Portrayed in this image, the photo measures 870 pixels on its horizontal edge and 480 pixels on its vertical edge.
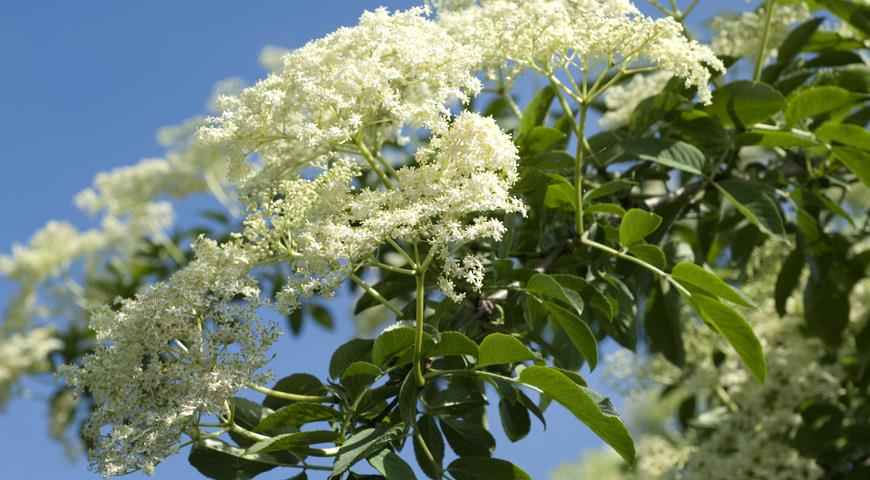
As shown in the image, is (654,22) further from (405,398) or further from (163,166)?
(163,166)

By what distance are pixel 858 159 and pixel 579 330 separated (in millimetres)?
969

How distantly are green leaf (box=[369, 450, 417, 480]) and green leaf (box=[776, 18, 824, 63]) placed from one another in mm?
1603

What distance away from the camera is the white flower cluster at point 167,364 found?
1.28 m

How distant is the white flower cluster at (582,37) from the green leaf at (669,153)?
0.22 m

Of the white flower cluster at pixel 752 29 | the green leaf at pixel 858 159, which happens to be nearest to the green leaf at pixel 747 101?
the green leaf at pixel 858 159

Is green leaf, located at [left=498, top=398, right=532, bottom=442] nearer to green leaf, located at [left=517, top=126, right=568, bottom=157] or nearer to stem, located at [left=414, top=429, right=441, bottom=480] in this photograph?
stem, located at [left=414, top=429, right=441, bottom=480]

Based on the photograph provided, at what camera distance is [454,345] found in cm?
135

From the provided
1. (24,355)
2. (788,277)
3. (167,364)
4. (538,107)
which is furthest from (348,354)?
(24,355)

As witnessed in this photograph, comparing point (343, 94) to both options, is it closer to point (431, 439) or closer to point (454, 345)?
point (454, 345)

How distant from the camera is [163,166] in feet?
14.7

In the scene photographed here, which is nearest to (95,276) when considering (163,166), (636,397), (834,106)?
(163,166)

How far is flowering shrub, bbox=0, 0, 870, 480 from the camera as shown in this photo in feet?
4.27

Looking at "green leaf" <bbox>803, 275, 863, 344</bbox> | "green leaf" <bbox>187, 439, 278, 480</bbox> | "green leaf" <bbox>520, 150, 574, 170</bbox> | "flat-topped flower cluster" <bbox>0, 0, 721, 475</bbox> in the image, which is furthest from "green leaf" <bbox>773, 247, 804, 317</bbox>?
"green leaf" <bbox>187, 439, 278, 480</bbox>

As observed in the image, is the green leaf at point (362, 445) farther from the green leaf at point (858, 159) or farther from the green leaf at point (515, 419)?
the green leaf at point (858, 159)
